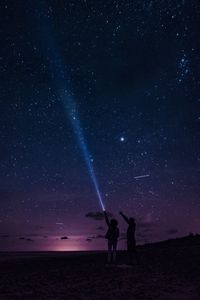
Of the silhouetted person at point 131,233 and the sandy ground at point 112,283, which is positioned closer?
the sandy ground at point 112,283

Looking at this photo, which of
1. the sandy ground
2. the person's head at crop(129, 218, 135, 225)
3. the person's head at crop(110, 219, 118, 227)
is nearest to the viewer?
the sandy ground

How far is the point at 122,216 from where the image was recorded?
2441cm

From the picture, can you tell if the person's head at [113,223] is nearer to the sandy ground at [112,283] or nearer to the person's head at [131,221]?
the person's head at [131,221]

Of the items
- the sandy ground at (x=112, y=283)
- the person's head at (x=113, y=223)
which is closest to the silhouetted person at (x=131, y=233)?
the person's head at (x=113, y=223)

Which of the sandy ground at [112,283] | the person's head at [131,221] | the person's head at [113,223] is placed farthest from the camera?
the person's head at [113,223]

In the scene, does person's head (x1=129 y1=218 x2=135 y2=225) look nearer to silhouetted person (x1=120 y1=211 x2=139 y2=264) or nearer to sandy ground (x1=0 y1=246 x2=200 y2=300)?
silhouetted person (x1=120 y1=211 x2=139 y2=264)

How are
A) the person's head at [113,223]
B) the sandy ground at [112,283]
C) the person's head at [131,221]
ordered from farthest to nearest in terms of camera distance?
1. the person's head at [113,223]
2. the person's head at [131,221]
3. the sandy ground at [112,283]

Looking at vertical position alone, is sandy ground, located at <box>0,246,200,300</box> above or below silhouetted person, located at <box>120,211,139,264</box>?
below

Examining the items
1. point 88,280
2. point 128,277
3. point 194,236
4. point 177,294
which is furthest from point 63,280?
point 194,236

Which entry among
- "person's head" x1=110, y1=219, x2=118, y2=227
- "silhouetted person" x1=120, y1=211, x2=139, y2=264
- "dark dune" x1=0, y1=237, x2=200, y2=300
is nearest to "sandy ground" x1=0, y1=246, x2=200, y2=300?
"dark dune" x1=0, y1=237, x2=200, y2=300

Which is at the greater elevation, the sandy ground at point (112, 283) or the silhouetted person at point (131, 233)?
the silhouetted person at point (131, 233)

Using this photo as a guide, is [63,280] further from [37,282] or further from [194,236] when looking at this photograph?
[194,236]

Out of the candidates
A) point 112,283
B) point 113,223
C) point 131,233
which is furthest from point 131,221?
point 112,283

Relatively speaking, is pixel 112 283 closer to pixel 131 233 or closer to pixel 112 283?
pixel 112 283
